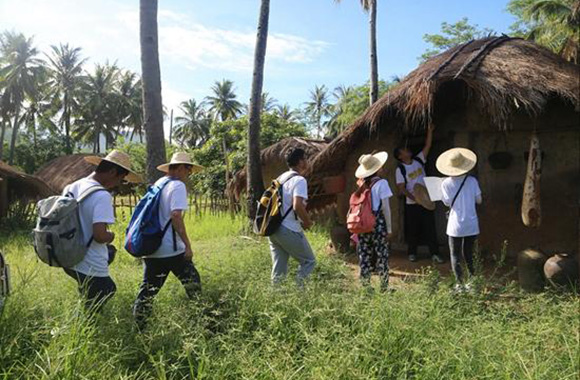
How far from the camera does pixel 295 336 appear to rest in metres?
3.18

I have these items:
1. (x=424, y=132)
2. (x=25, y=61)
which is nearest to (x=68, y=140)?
(x=25, y=61)

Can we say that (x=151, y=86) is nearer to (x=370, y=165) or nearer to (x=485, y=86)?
(x=370, y=165)

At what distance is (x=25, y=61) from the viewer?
106ft

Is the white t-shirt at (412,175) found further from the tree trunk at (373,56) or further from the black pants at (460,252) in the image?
the tree trunk at (373,56)

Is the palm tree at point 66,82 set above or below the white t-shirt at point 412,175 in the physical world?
above

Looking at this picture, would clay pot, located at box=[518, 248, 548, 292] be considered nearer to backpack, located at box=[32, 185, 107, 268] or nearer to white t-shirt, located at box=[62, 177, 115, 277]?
white t-shirt, located at box=[62, 177, 115, 277]

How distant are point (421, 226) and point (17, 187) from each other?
12.4 m

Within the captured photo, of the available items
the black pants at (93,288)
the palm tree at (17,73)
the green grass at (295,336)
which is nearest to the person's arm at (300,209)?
the green grass at (295,336)

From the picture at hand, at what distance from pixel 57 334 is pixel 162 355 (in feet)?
2.12

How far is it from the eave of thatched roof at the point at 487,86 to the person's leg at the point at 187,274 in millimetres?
3769

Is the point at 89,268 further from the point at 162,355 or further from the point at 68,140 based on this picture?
the point at 68,140

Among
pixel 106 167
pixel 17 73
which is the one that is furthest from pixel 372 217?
pixel 17 73

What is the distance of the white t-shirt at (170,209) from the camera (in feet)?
11.5

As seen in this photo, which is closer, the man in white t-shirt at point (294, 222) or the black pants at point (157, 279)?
the black pants at point (157, 279)
